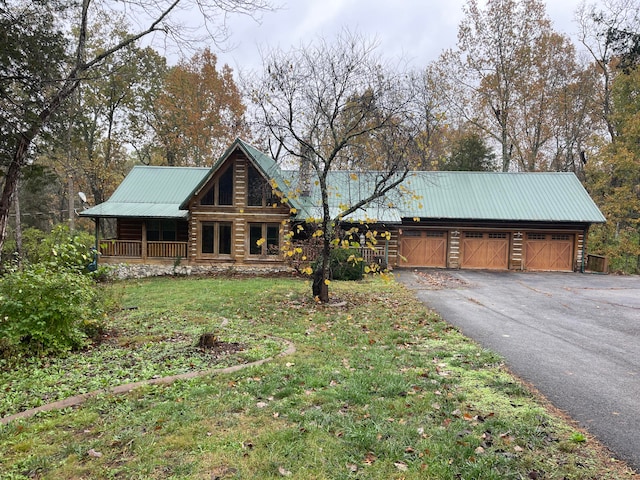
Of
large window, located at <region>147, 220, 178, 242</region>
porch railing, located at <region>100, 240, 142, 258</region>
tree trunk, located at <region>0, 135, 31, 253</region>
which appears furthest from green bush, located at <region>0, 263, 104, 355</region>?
large window, located at <region>147, 220, 178, 242</region>

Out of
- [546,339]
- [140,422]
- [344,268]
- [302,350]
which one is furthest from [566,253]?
[140,422]

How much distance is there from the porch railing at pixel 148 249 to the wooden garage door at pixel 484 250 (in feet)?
51.8

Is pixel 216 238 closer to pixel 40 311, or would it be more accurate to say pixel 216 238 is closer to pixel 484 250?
pixel 40 311

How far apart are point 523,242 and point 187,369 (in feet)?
70.6

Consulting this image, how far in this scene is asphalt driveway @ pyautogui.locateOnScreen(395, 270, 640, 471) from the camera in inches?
188

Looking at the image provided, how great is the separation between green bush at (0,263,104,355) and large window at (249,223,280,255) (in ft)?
45.6

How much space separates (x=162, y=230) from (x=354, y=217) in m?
10.7

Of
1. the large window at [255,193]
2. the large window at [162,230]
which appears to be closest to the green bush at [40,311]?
the large window at [255,193]

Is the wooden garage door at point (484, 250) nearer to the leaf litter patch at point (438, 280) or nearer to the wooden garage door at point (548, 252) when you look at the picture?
the wooden garage door at point (548, 252)

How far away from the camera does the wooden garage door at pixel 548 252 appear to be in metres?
22.6

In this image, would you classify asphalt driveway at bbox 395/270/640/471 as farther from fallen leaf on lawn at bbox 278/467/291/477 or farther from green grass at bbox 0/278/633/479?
fallen leaf on lawn at bbox 278/467/291/477

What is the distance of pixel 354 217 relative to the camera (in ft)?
67.3

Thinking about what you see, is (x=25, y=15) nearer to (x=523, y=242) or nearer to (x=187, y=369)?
(x=187, y=369)

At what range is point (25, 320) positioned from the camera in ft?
21.7
